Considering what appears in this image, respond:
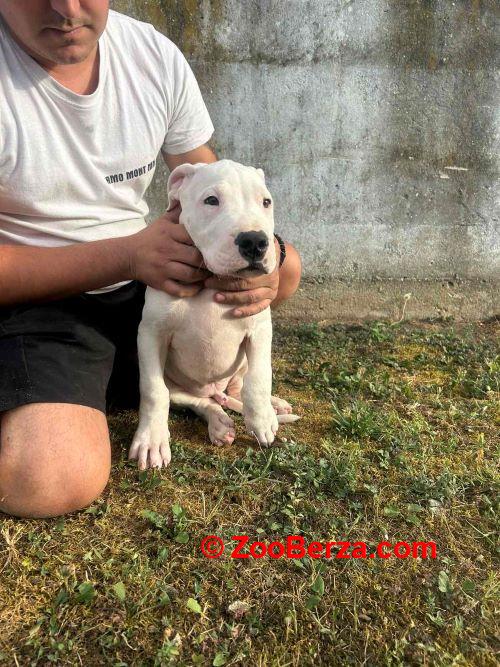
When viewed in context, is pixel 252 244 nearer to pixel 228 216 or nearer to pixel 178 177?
pixel 228 216

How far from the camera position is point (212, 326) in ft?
7.86

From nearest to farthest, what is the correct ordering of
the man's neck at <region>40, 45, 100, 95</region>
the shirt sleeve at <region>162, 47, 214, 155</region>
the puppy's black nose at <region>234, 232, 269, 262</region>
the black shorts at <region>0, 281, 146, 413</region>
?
the puppy's black nose at <region>234, 232, 269, 262</region>
the black shorts at <region>0, 281, 146, 413</region>
the man's neck at <region>40, 45, 100, 95</region>
the shirt sleeve at <region>162, 47, 214, 155</region>

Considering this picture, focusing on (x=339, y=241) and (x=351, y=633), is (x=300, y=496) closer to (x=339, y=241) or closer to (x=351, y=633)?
(x=351, y=633)

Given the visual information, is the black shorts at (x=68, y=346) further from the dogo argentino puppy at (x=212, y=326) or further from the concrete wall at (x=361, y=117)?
the concrete wall at (x=361, y=117)

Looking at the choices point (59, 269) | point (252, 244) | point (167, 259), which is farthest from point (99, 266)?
point (252, 244)

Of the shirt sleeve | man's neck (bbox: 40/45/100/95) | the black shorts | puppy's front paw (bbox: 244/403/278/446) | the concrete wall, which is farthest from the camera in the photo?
the concrete wall

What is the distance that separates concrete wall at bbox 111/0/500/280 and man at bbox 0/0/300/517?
972 mm

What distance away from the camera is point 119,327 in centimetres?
271

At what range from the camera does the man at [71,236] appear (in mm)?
2102

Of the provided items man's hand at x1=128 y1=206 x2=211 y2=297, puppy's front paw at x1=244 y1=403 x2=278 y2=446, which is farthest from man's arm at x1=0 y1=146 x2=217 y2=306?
puppy's front paw at x1=244 y1=403 x2=278 y2=446

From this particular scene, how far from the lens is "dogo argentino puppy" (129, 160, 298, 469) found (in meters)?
2.10

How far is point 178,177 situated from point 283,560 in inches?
59.7

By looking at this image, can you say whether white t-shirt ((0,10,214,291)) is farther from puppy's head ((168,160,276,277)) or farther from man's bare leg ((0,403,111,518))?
man's bare leg ((0,403,111,518))

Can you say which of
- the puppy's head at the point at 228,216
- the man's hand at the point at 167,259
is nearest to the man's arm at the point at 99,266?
the man's hand at the point at 167,259
